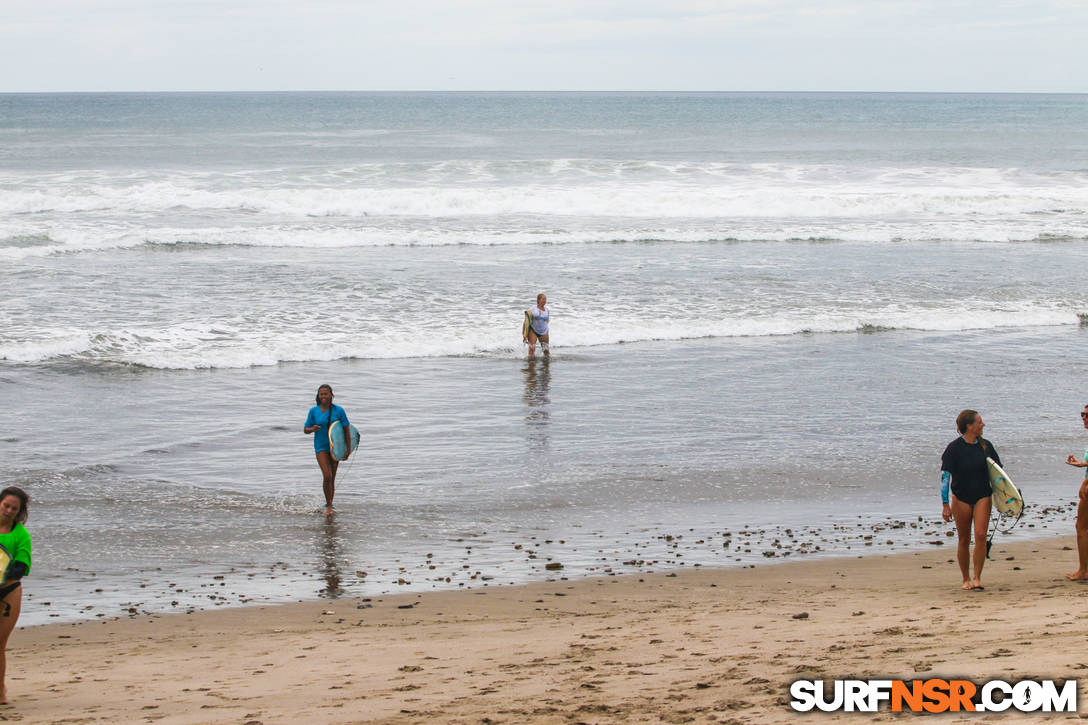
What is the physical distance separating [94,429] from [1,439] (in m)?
1.07

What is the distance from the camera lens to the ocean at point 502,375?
10.3 meters

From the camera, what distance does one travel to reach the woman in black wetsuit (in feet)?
27.3

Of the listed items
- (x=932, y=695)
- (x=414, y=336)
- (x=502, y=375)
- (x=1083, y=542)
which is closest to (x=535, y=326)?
(x=502, y=375)

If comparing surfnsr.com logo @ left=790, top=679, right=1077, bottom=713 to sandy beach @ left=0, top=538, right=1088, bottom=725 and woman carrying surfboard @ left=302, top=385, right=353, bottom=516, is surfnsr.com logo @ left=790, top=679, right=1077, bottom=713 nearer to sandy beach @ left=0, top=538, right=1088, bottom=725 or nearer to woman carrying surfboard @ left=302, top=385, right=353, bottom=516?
sandy beach @ left=0, top=538, right=1088, bottom=725

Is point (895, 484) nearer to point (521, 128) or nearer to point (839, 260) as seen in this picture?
point (839, 260)

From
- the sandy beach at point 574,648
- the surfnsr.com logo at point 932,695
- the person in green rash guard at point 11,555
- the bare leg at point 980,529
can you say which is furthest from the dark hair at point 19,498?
the bare leg at point 980,529

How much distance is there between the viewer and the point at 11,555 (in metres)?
6.48

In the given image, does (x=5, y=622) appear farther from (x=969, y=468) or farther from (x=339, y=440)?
(x=969, y=468)

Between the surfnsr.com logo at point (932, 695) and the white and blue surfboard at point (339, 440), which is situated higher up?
the white and blue surfboard at point (339, 440)

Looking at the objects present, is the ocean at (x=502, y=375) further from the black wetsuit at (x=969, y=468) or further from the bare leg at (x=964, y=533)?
the black wetsuit at (x=969, y=468)

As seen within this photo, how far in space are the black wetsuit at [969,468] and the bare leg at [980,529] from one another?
52 mm

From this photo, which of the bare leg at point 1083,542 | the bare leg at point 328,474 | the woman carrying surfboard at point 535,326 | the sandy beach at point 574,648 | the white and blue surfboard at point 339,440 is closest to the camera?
the sandy beach at point 574,648

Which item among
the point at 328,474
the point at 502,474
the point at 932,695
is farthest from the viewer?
the point at 502,474

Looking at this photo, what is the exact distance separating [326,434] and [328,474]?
0.46 metres
